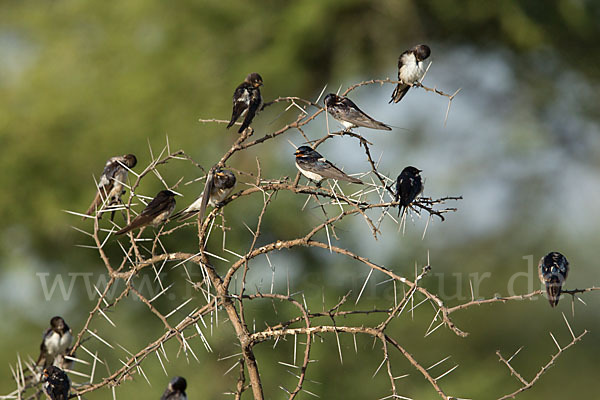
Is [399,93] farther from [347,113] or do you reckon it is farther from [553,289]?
[553,289]

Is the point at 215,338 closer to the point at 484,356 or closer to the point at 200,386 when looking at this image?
the point at 200,386

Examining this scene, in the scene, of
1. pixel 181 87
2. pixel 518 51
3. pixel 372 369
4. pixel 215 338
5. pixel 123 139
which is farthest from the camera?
pixel 518 51

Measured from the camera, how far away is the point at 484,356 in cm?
1157

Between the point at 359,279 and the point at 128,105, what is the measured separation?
3647 mm

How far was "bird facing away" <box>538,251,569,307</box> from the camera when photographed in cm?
390

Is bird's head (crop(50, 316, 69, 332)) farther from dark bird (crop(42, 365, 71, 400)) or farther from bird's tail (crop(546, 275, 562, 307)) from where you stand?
bird's tail (crop(546, 275, 562, 307))

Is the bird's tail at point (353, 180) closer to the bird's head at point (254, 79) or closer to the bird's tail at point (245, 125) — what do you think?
the bird's tail at point (245, 125)

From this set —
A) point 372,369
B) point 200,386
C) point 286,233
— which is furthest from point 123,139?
point 372,369

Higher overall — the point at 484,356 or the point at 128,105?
the point at 128,105

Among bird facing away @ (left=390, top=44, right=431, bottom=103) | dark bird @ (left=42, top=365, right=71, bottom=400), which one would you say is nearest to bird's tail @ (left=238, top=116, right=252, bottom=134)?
bird facing away @ (left=390, top=44, right=431, bottom=103)

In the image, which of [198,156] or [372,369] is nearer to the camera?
[198,156]

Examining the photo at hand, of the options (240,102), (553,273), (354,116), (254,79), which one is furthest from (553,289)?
(254,79)

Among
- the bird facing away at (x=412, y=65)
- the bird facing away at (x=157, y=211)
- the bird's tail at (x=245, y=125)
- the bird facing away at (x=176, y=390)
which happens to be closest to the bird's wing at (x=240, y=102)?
the bird's tail at (x=245, y=125)

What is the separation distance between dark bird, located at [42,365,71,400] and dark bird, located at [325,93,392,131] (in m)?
2.05
